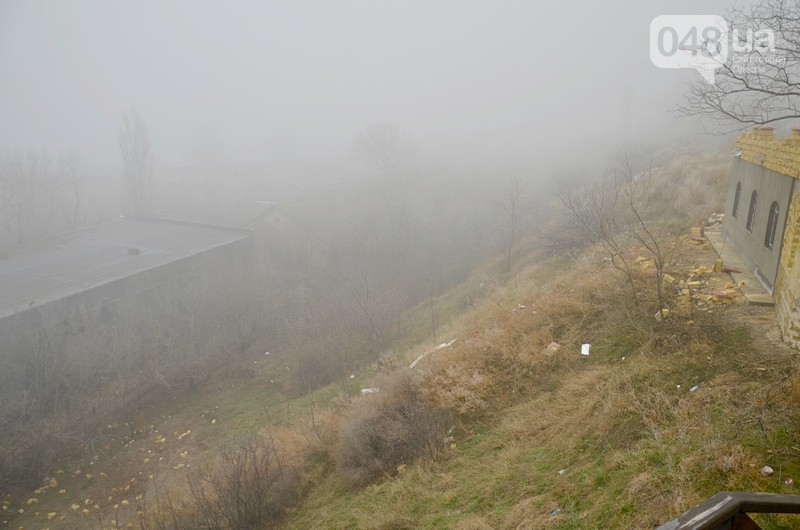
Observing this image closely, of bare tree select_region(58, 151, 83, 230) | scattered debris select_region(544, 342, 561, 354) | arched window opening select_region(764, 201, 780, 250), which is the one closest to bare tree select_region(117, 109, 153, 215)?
bare tree select_region(58, 151, 83, 230)

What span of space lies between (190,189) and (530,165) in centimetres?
3641

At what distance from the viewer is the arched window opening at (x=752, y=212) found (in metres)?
8.48

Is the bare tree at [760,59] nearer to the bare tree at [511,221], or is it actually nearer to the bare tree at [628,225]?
the bare tree at [628,225]

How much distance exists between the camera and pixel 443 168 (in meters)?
47.9

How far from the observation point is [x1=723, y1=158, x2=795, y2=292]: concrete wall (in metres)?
7.16

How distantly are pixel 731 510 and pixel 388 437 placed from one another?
20.2 ft

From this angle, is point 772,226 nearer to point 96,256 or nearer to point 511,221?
point 511,221

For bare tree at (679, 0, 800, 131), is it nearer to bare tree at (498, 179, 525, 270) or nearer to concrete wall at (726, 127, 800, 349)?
concrete wall at (726, 127, 800, 349)

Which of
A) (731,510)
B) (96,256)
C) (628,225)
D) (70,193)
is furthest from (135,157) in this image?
(731,510)

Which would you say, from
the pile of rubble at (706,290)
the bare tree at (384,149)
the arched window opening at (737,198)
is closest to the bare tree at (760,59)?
the arched window opening at (737,198)

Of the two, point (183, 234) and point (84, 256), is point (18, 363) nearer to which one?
point (84, 256)

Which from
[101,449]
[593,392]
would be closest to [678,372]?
[593,392]

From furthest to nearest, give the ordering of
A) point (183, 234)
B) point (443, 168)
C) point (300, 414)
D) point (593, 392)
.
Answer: point (443, 168) → point (183, 234) → point (300, 414) → point (593, 392)

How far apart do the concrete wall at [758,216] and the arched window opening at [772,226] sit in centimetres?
6
